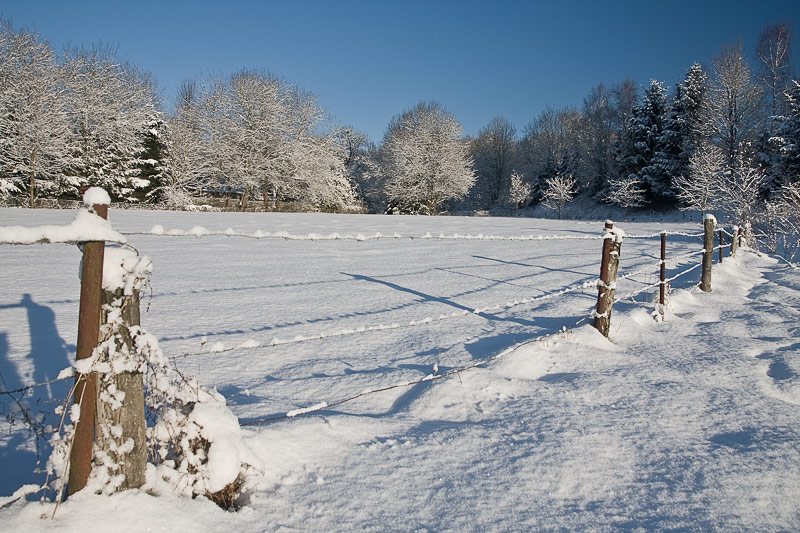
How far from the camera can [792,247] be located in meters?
15.1

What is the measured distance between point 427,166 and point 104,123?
966 inches

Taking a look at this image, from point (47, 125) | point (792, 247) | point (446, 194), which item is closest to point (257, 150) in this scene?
point (47, 125)

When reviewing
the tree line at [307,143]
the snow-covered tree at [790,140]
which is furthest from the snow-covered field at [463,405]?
the snow-covered tree at [790,140]

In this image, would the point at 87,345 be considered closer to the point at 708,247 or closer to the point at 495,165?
the point at 708,247

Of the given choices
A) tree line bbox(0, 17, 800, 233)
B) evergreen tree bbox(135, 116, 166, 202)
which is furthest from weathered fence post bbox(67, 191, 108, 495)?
evergreen tree bbox(135, 116, 166, 202)

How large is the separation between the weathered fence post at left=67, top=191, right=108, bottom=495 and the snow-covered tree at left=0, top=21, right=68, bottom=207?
28021mm

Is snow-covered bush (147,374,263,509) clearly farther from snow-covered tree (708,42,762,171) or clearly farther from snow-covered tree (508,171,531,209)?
snow-covered tree (508,171,531,209)

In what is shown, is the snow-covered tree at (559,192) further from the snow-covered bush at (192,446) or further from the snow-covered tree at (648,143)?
the snow-covered bush at (192,446)

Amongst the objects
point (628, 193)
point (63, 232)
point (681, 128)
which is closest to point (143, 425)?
point (63, 232)

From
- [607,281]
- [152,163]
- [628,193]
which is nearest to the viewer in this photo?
[607,281]

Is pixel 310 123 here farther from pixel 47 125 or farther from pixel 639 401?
pixel 639 401

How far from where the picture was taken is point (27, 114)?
23.0 m

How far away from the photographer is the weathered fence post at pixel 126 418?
5.61 ft

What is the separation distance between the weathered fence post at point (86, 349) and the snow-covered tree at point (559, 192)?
3986 cm
